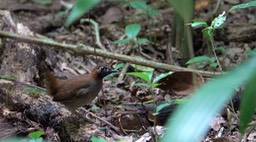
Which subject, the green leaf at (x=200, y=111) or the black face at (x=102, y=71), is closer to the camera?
the green leaf at (x=200, y=111)

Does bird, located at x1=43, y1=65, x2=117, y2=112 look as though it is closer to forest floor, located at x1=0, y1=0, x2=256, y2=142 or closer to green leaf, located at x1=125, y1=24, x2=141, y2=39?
forest floor, located at x1=0, y1=0, x2=256, y2=142

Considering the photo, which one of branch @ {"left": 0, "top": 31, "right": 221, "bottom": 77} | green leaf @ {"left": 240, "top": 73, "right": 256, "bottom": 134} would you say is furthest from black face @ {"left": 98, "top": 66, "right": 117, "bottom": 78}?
green leaf @ {"left": 240, "top": 73, "right": 256, "bottom": 134}

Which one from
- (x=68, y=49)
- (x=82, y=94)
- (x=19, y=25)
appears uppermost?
(x=19, y=25)

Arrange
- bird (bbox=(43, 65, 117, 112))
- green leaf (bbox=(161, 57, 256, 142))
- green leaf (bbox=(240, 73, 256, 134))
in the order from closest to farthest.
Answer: green leaf (bbox=(161, 57, 256, 142))
green leaf (bbox=(240, 73, 256, 134))
bird (bbox=(43, 65, 117, 112))

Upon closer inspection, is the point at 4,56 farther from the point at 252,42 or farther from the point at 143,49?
the point at 252,42

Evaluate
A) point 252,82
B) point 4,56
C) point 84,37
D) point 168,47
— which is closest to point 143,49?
point 168,47

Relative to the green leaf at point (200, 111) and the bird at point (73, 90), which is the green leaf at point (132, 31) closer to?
the bird at point (73, 90)

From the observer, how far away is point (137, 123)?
13.1ft

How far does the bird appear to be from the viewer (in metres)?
4.22

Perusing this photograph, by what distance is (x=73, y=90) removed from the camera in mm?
4289

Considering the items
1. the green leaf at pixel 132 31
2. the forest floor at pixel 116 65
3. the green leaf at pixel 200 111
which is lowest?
the forest floor at pixel 116 65

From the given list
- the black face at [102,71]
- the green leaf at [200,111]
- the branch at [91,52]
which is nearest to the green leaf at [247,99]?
the green leaf at [200,111]

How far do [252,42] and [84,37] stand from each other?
242cm

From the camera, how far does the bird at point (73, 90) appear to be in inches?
166
